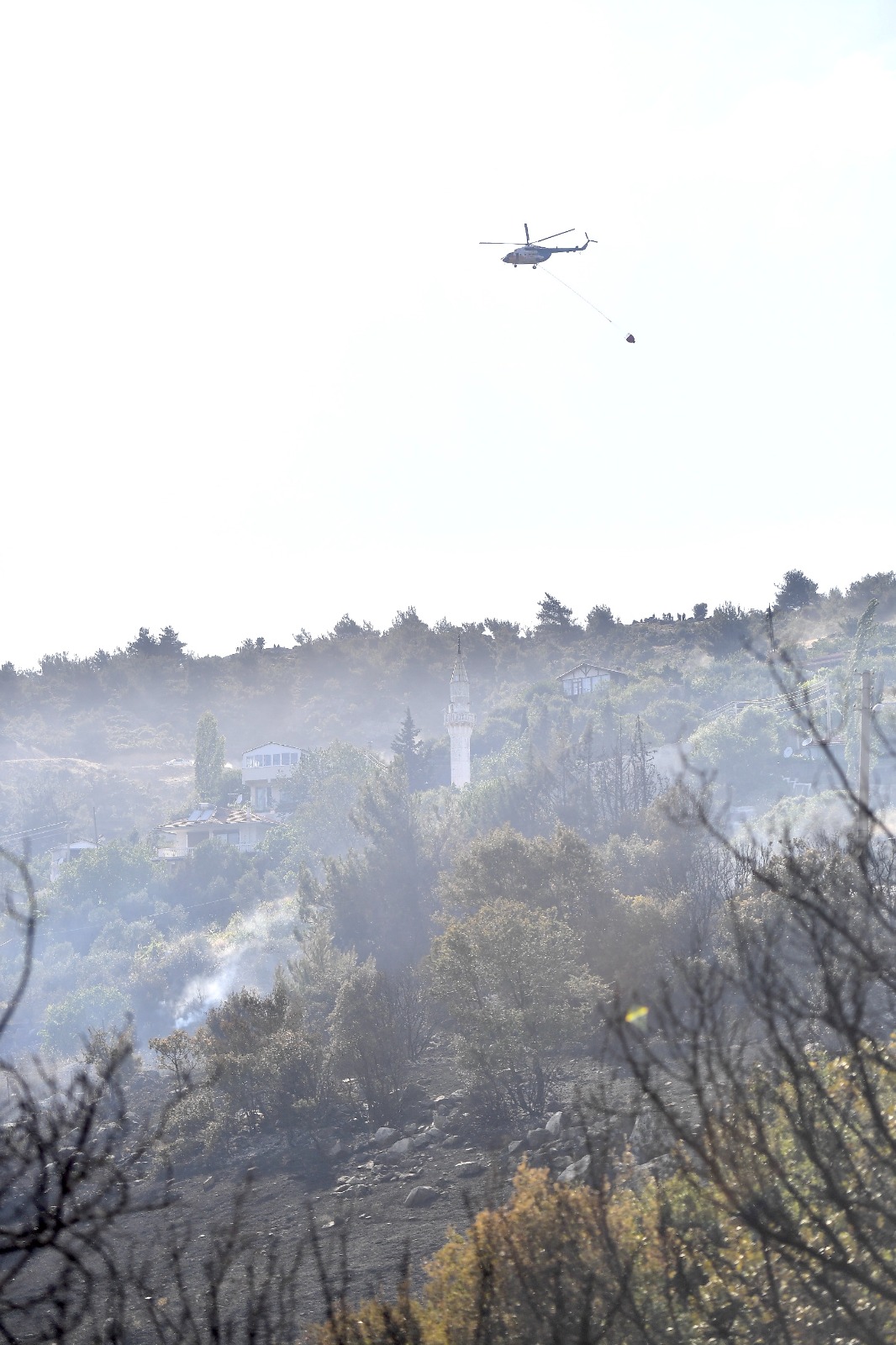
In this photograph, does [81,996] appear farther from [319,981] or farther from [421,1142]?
[421,1142]

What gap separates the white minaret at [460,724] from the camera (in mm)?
49281

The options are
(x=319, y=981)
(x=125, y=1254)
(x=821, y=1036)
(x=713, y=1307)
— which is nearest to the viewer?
(x=713, y=1307)

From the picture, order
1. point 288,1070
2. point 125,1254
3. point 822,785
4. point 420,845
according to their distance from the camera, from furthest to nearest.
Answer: point 822,785 < point 420,845 < point 288,1070 < point 125,1254

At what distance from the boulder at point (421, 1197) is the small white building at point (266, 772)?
140 ft

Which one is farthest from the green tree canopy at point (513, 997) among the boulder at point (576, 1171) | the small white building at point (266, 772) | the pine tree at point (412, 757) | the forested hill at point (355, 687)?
the small white building at point (266, 772)

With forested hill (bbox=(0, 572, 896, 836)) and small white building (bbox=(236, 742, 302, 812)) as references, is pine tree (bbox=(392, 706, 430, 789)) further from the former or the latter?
small white building (bbox=(236, 742, 302, 812))

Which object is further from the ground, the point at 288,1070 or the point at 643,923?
the point at 643,923

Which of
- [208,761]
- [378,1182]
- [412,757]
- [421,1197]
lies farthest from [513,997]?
[208,761]

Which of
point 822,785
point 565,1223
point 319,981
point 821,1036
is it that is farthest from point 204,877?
point 565,1223

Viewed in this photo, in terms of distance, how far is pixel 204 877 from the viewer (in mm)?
53000

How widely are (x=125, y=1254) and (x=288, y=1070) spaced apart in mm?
5904

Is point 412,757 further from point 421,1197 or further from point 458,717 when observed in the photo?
point 421,1197

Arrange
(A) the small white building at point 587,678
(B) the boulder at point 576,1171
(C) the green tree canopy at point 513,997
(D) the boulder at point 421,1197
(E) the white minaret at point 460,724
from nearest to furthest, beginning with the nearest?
(B) the boulder at point 576,1171 → (D) the boulder at point 421,1197 → (C) the green tree canopy at point 513,997 → (E) the white minaret at point 460,724 → (A) the small white building at point 587,678

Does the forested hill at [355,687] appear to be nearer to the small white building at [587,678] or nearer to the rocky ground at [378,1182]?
the small white building at [587,678]
